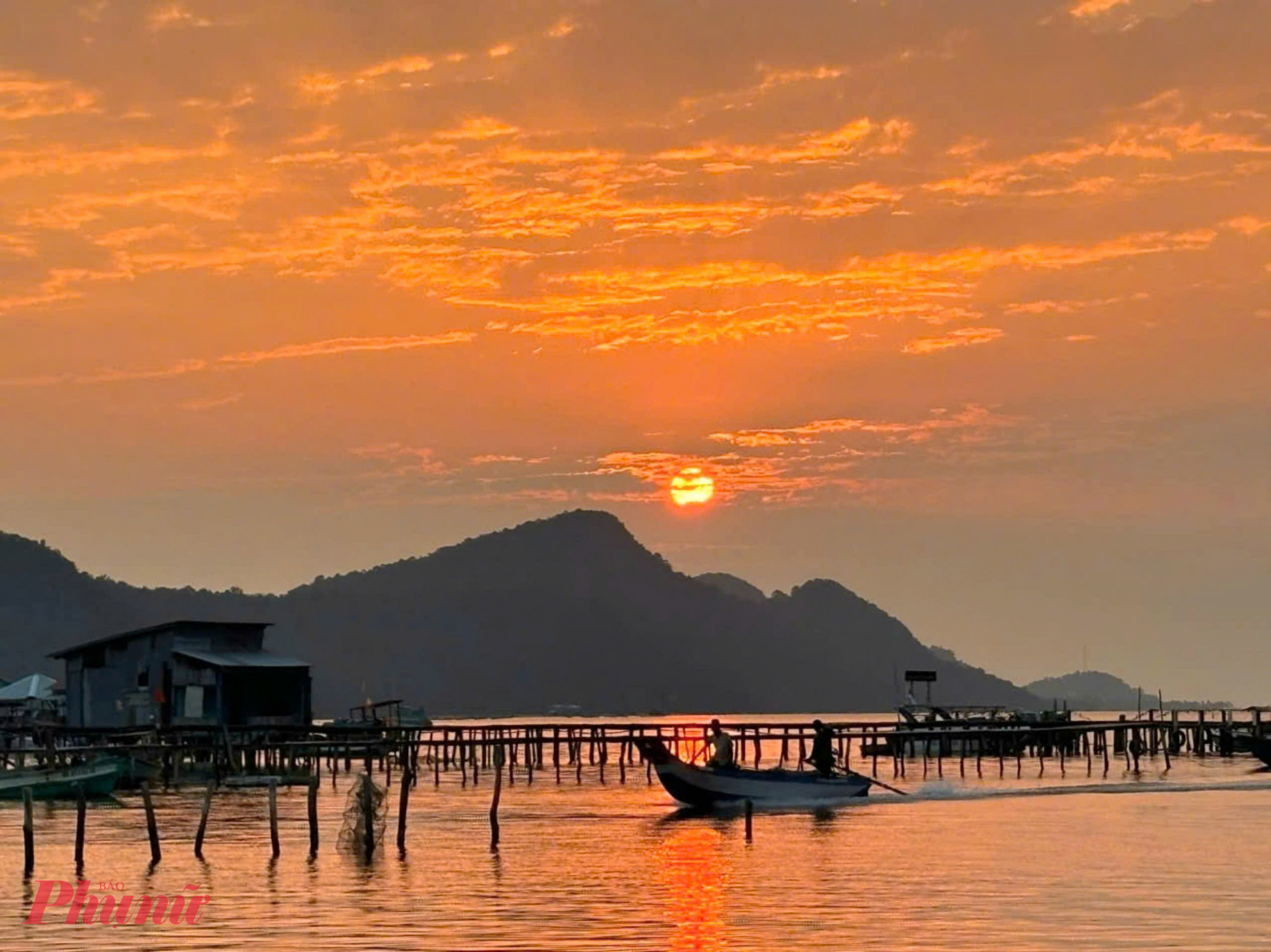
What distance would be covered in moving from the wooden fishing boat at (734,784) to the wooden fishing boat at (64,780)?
70.0 feet

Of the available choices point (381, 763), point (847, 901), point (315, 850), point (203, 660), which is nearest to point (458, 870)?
point (315, 850)

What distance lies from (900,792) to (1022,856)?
23111mm

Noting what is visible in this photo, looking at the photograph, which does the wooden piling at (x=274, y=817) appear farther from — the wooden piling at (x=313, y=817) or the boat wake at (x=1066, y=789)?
the boat wake at (x=1066, y=789)

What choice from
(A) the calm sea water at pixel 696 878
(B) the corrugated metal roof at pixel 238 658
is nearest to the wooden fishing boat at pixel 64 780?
(A) the calm sea water at pixel 696 878

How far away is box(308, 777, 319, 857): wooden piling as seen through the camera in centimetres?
5031

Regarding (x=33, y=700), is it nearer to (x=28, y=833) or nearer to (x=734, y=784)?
(x=734, y=784)

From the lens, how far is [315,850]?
174ft

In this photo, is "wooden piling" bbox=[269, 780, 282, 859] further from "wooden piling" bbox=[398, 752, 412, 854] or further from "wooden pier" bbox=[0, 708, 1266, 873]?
"wooden piling" bbox=[398, 752, 412, 854]

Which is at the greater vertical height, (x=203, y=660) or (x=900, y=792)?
(x=203, y=660)

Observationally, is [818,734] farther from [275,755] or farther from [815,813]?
[275,755]

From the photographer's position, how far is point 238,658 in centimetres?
9569

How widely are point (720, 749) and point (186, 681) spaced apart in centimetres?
3605

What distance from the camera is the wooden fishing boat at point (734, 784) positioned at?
69.2 m

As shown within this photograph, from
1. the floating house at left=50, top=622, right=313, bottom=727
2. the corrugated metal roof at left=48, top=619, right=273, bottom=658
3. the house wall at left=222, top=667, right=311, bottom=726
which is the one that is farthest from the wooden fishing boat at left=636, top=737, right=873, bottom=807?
the floating house at left=50, top=622, right=313, bottom=727
